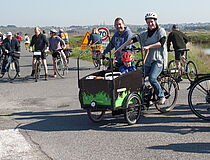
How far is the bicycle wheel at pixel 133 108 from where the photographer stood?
21.7ft

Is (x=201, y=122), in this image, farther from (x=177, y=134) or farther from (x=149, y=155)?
(x=149, y=155)

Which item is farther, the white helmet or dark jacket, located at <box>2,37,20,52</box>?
dark jacket, located at <box>2,37,20,52</box>

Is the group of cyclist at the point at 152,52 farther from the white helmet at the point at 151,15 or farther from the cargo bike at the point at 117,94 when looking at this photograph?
the cargo bike at the point at 117,94

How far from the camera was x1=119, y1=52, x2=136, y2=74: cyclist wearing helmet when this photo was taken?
7066 mm

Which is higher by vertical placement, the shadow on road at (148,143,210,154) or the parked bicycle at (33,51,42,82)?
the parked bicycle at (33,51,42,82)

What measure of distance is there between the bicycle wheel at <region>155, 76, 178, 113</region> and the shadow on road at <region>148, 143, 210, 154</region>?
2.06 meters

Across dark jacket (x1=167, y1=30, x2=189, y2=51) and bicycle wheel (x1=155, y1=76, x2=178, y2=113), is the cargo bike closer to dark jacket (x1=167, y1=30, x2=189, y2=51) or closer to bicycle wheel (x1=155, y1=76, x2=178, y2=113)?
bicycle wheel (x1=155, y1=76, x2=178, y2=113)

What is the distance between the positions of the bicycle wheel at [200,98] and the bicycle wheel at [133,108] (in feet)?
3.25

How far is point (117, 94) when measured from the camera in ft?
21.1

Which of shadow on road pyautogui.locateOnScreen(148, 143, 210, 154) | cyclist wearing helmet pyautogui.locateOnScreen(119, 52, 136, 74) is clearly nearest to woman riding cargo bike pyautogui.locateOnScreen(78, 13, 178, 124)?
cyclist wearing helmet pyautogui.locateOnScreen(119, 52, 136, 74)

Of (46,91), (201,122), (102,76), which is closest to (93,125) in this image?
(102,76)

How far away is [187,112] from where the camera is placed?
7566mm

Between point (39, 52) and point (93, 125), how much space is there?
704 cm

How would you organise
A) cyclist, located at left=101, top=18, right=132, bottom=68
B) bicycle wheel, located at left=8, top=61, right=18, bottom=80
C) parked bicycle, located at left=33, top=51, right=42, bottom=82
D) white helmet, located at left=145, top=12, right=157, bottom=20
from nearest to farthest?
white helmet, located at left=145, top=12, right=157, bottom=20 → cyclist, located at left=101, top=18, right=132, bottom=68 → parked bicycle, located at left=33, top=51, right=42, bottom=82 → bicycle wheel, located at left=8, top=61, right=18, bottom=80
